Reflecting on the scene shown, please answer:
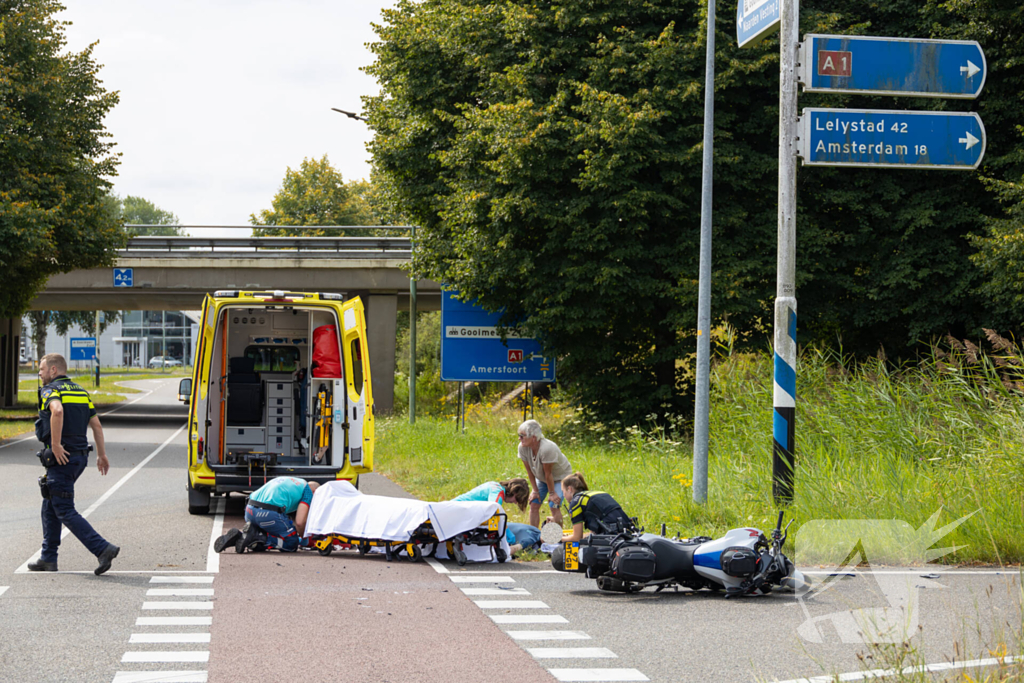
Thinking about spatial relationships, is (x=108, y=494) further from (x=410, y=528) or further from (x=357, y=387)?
(x=410, y=528)

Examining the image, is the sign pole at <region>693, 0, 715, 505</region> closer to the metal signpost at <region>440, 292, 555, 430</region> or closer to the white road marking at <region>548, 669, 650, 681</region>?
the white road marking at <region>548, 669, 650, 681</region>

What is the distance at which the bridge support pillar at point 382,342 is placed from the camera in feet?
114

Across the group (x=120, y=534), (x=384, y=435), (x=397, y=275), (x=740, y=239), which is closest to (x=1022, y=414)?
(x=740, y=239)

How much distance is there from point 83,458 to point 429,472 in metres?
8.54

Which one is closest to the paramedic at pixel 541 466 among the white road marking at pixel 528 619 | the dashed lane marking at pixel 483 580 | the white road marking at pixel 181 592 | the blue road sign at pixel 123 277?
the dashed lane marking at pixel 483 580

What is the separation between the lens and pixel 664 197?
18.2m

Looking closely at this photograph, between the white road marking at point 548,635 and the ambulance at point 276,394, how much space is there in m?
5.80

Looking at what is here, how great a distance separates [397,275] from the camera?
34.6m

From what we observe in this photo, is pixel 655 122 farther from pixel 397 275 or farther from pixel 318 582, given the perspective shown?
pixel 397 275

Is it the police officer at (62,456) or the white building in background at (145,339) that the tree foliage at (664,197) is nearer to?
the police officer at (62,456)

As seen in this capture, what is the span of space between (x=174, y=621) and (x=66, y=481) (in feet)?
8.41

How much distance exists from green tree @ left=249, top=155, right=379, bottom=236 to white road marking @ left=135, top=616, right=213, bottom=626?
56016mm

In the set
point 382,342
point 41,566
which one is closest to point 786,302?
point 41,566

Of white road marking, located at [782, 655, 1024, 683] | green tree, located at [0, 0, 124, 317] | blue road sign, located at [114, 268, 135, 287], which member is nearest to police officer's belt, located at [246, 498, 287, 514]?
white road marking, located at [782, 655, 1024, 683]
